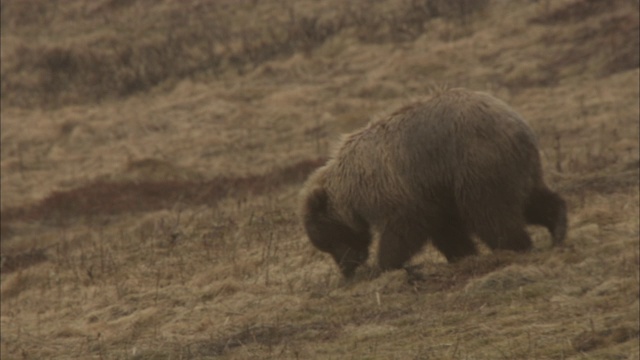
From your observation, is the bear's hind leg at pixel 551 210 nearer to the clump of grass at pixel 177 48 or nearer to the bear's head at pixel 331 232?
the bear's head at pixel 331 232

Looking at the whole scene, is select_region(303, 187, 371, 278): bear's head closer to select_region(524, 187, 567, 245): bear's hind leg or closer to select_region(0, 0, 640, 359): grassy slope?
select_region(0, 0, 640, 359): grassy slope

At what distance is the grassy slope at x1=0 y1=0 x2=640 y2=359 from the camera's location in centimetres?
974

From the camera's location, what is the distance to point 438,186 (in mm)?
11211

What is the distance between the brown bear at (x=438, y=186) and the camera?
35.8ft

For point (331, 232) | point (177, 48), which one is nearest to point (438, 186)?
point (331, 232)

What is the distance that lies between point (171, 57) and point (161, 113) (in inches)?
209

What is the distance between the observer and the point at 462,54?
3061 cm

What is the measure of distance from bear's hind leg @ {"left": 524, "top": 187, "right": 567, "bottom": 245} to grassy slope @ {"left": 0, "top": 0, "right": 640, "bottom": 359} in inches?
11.9

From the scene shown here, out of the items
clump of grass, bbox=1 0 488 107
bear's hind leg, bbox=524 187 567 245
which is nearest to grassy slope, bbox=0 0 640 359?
clump of grass, bbox=1 0 488 107

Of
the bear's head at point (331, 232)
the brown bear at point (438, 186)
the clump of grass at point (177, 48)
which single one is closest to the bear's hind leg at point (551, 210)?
the brown bear at point (438, 186)

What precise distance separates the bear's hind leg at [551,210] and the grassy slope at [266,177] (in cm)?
30

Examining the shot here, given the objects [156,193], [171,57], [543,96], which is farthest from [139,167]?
[171,57]

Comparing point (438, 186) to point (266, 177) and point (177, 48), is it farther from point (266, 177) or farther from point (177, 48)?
point (177, 48)

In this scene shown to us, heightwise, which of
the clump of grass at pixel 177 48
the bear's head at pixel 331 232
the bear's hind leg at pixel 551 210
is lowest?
the clump of grass at pixel 177 48
